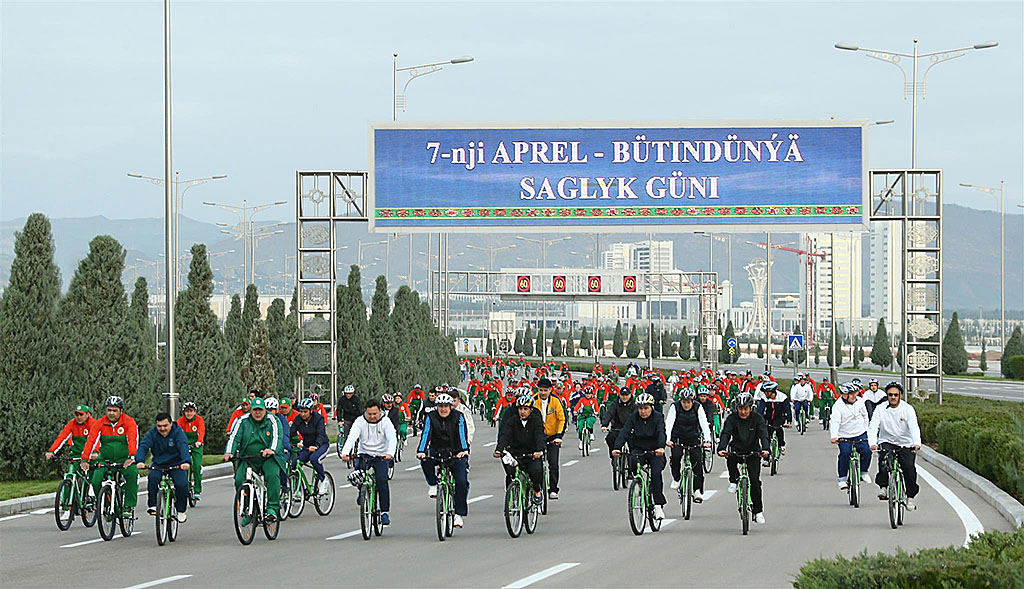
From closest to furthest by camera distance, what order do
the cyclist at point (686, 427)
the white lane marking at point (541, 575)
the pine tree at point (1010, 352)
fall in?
1. the white lane marking at point (541, 575)
2. the cyclist at point (686, 427)
3. the pine tree at point (1010, 352)

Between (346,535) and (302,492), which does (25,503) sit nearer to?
(302,492)

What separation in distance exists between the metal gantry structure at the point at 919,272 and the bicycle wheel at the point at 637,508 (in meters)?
20.2

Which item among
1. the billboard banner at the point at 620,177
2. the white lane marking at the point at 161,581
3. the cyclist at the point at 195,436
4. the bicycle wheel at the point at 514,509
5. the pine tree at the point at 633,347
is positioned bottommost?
the pine tree at the point at 633,347

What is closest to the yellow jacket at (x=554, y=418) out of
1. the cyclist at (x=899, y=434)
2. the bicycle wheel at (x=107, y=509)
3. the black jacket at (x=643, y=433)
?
the black jacket at (x=643, y=433)

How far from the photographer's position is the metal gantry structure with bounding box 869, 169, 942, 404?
35.8 metres

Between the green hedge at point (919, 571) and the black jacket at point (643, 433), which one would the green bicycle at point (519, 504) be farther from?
the green hedge at point (919, 571)

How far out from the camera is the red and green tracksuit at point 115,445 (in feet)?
56.2

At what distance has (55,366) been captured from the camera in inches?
1001

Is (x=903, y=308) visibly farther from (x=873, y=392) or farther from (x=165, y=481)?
(x=165, y=481)

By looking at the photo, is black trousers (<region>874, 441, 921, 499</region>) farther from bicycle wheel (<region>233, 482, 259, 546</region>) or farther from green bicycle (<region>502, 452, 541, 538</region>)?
bicycle wheel (<region>233, 482, 259, 546</region>)

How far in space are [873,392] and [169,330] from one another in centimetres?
1264

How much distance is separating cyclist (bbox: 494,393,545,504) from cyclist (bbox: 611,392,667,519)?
96 centimetres

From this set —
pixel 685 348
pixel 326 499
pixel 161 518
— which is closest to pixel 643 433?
pixel 326 499

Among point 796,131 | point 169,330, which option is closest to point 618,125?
point 796,131
